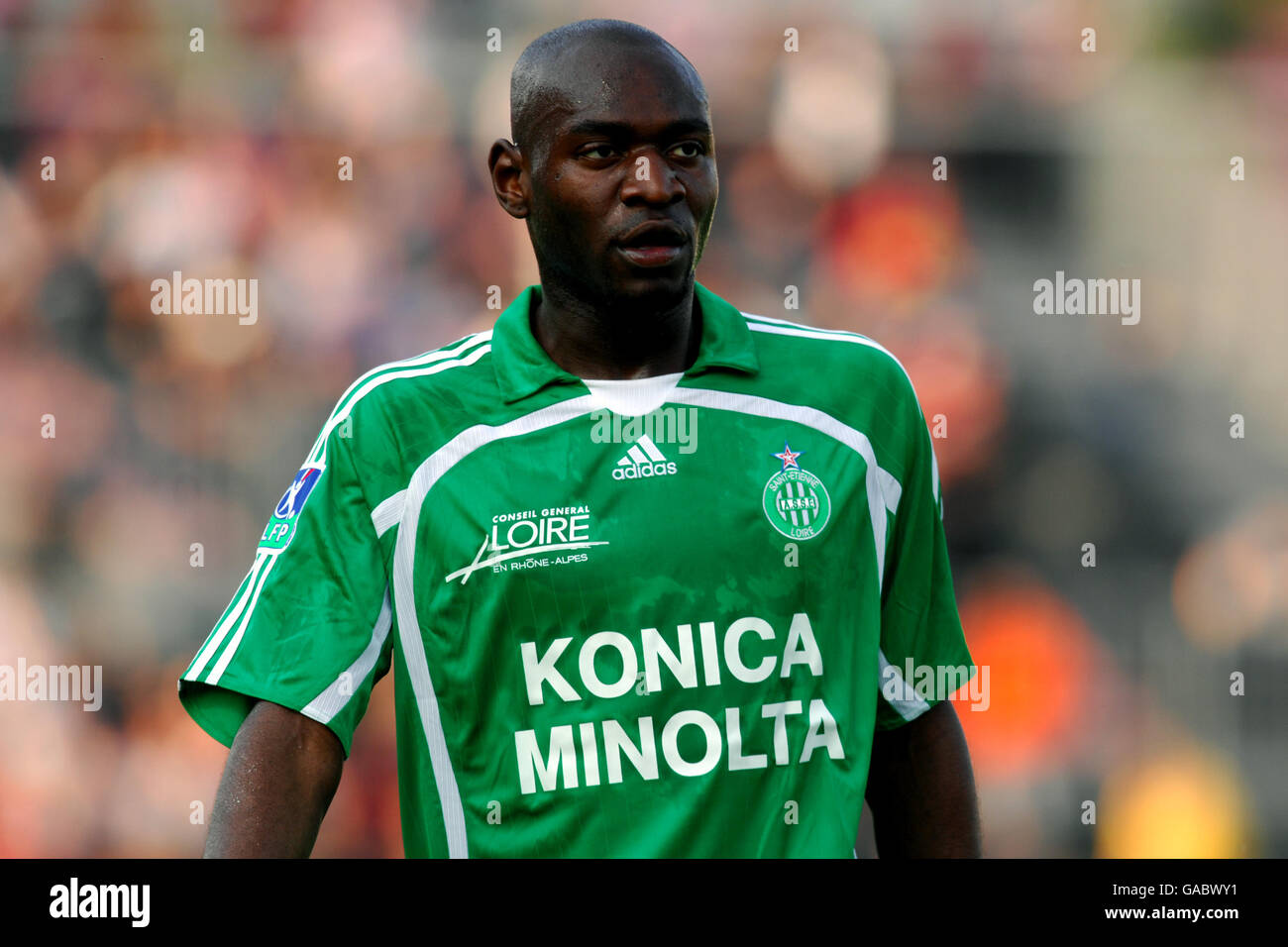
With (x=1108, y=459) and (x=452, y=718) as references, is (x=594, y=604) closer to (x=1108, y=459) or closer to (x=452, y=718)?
(x=452, y=718)

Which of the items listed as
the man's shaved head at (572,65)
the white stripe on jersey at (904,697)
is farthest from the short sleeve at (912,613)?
the man's shaved head at (572,65)

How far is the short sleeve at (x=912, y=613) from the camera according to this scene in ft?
7.48

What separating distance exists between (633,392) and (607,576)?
293 millimetres

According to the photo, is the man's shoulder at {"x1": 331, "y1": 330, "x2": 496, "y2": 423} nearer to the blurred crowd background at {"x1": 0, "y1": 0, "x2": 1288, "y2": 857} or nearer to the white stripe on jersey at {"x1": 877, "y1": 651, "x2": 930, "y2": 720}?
the white stripe on jersey at {"x1": 877, "y1": 651, "x2": 930, "y2": 720}

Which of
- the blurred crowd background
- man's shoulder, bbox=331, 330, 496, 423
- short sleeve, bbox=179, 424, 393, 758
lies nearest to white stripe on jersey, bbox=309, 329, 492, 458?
man's shoulder, bbox=331, 330, 496, 423

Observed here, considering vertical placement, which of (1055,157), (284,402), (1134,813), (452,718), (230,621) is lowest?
(1134,813)

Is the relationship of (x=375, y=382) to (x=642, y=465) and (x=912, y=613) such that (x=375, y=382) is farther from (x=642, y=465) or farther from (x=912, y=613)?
(x=912, y=613)

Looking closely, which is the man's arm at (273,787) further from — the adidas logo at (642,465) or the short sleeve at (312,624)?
the adidas logo at (642,465)

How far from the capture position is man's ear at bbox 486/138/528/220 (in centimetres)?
235

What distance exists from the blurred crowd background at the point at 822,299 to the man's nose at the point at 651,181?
289 centimetres

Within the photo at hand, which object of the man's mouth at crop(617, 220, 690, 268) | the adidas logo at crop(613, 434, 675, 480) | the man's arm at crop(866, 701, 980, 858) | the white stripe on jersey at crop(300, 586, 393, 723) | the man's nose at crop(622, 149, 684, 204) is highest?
the man's nose at crop(622, 149, 684, 204)

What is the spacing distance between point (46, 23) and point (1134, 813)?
4.43m

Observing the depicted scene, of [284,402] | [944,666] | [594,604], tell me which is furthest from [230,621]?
[284,402]

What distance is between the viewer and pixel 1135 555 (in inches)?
199
